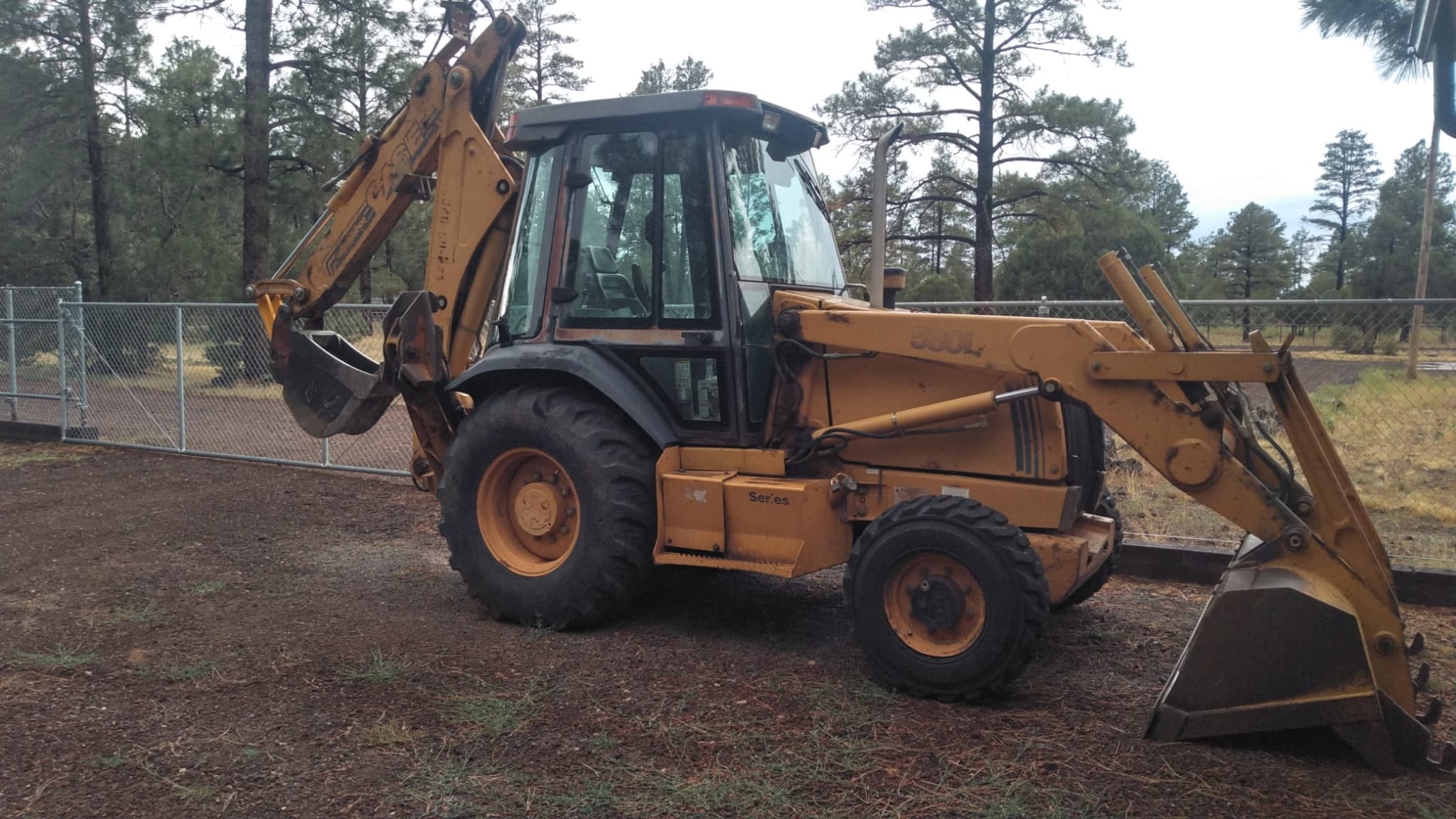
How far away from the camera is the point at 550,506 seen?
5180 mm

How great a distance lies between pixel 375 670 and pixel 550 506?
1154mm

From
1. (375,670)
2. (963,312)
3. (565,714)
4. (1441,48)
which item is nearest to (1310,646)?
(1441,48)

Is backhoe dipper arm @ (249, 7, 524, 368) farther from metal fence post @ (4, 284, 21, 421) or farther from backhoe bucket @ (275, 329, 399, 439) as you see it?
metal fence post @ (4, 284, 21, 421)

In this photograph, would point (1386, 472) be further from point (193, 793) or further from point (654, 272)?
point (193, 793)

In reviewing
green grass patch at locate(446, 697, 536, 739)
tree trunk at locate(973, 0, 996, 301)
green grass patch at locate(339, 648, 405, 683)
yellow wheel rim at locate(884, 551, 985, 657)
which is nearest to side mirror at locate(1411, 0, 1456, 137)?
yellow wheel rim at locate(884, 551, 985, 657)

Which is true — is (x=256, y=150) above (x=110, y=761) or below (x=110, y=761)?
above

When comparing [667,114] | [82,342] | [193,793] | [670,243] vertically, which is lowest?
[193,793]

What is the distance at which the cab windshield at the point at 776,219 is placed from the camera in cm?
493

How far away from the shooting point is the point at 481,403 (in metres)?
5.38

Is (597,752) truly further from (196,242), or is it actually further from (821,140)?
(196,242)

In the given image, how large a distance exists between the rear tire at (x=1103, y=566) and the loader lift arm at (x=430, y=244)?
345 cm

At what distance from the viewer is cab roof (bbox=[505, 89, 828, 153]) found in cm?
479

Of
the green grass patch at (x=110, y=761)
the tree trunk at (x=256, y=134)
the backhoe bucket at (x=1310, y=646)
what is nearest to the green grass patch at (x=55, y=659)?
the green grass patch at (x=110, y=761)

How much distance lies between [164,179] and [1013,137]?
1580 centimetres
